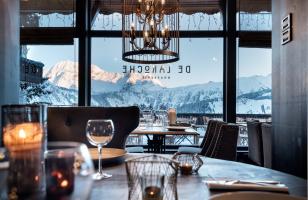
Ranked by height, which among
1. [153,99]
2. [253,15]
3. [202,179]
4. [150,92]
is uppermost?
[253,15]

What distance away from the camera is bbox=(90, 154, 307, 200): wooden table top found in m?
0.99

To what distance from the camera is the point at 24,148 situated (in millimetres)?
771

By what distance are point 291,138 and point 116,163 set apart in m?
2.09

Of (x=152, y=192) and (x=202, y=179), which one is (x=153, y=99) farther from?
(x=152, y=192)

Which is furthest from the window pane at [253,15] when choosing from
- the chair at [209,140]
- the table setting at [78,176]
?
the table setting at [78,176]

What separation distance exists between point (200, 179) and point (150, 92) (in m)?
4.99

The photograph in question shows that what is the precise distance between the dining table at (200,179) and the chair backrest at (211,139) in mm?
1915

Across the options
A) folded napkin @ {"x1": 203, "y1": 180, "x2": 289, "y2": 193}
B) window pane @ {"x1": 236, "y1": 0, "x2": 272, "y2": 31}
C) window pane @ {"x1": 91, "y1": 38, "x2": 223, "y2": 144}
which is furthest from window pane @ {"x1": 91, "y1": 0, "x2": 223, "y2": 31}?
folded napkin @ {"x1": 203, "y1": 180, "x2": 289, "y2": 193}

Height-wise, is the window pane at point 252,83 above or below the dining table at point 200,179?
above

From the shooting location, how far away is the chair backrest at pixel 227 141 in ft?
10.4

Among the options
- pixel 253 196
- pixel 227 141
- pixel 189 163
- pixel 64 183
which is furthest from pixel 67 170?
pixel 227 141

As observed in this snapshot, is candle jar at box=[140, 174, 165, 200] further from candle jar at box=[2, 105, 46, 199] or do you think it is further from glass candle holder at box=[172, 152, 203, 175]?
glass candle holder at box=[172, 152, 203, 175]

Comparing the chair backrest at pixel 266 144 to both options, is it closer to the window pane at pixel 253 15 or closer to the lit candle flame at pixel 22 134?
the window pane at pixel 253 15

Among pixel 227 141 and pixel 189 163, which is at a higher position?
pixel 189 163
